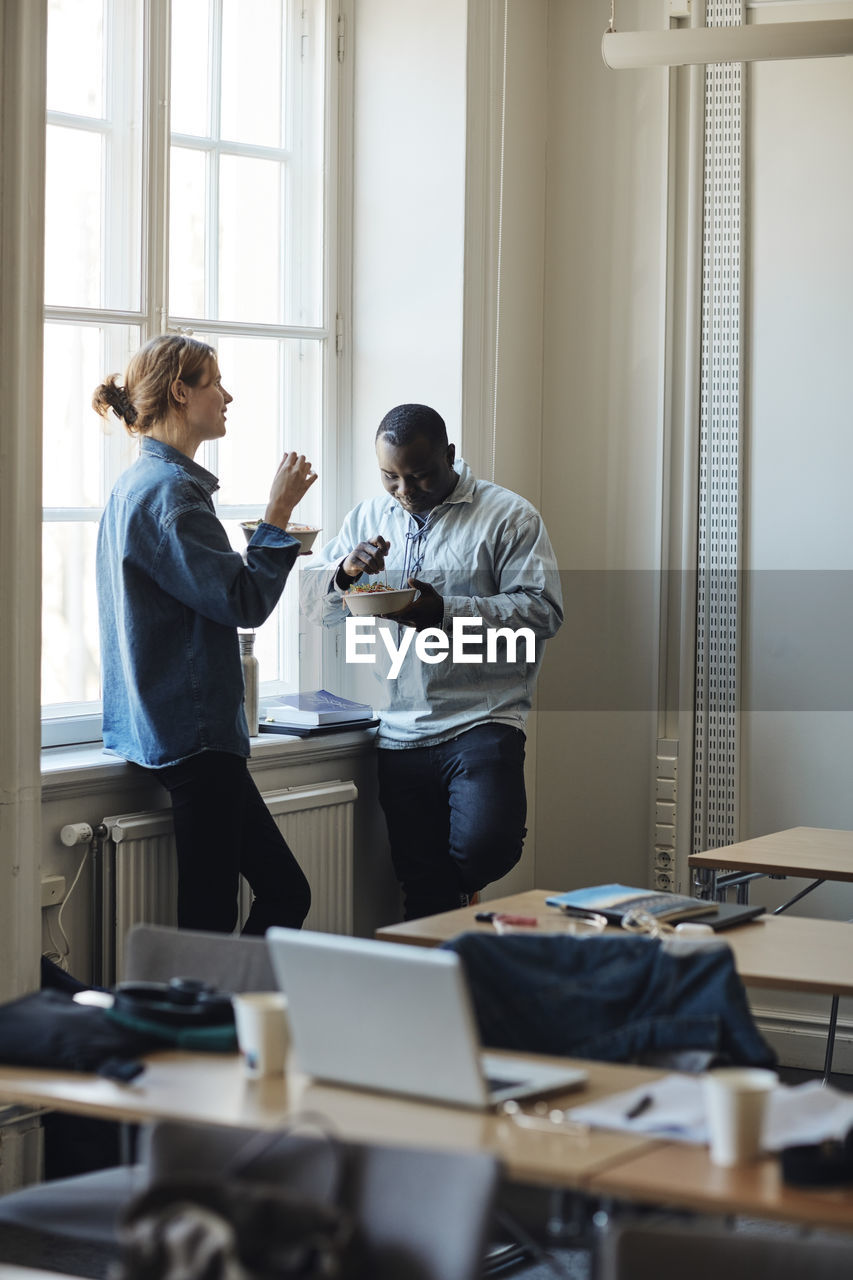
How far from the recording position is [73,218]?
3.78 meters

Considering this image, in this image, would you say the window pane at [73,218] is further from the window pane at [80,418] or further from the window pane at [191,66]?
the window pane at [191,66]

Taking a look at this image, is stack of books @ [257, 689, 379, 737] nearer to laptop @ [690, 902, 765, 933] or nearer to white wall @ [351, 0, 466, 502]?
white wall @ [351, 0, 466, 502]

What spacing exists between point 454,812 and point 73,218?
1803 millimetres

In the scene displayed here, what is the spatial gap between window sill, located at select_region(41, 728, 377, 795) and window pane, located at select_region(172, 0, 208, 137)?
1665mm

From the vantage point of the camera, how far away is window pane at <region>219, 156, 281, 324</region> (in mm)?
4219

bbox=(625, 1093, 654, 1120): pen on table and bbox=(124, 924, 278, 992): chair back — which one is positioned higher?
bbox=(124, 924, 278, 992): chair back

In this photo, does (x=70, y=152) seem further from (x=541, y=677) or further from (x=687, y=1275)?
(x=687, y=1275)

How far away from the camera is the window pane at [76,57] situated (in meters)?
3.72

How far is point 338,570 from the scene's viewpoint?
3918mm

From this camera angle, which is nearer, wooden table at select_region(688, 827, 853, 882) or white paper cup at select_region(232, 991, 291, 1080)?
white paper cup at select_region(232, 991, 291, 1080)

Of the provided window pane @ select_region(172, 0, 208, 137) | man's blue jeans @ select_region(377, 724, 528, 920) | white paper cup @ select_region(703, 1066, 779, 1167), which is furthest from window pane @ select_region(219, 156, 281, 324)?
white paper cup @ select_region(703, 1066, 779, 1167)

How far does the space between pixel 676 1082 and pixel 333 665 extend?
2695 mm

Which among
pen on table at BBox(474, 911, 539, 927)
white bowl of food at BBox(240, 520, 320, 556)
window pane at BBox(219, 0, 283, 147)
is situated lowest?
pen on table at BBox(474, 911, 539, 927)

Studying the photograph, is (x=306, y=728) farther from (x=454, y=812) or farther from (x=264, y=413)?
(x=264, y=413)
